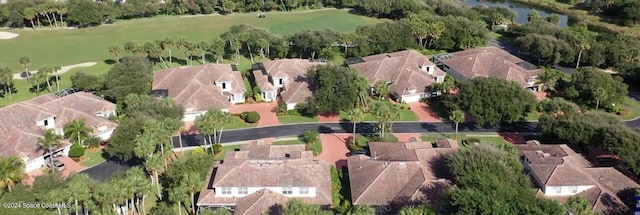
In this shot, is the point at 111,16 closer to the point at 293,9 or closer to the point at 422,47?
the point at 293,9

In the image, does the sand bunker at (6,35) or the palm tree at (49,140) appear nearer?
the palm tree at (49,140)

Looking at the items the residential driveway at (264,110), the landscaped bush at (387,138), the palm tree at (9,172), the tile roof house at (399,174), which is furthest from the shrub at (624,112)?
the palm tree at (9,172)

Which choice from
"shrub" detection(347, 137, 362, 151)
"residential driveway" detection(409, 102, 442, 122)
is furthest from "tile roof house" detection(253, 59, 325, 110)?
"residential driveway" detection(409, 102, 442, 122)

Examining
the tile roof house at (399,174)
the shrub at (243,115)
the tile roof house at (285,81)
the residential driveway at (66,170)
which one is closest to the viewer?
the tile roof house at (399,174)

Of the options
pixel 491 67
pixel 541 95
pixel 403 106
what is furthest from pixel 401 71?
pixel 541 95

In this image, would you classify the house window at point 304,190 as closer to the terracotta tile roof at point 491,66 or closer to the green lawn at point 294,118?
the green lawn at point 294,118

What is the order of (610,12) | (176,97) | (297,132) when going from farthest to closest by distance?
1. (610,12)
2. (176,97)
3. (297,132)

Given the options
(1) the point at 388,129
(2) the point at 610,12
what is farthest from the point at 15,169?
(2) the point at 610,12
